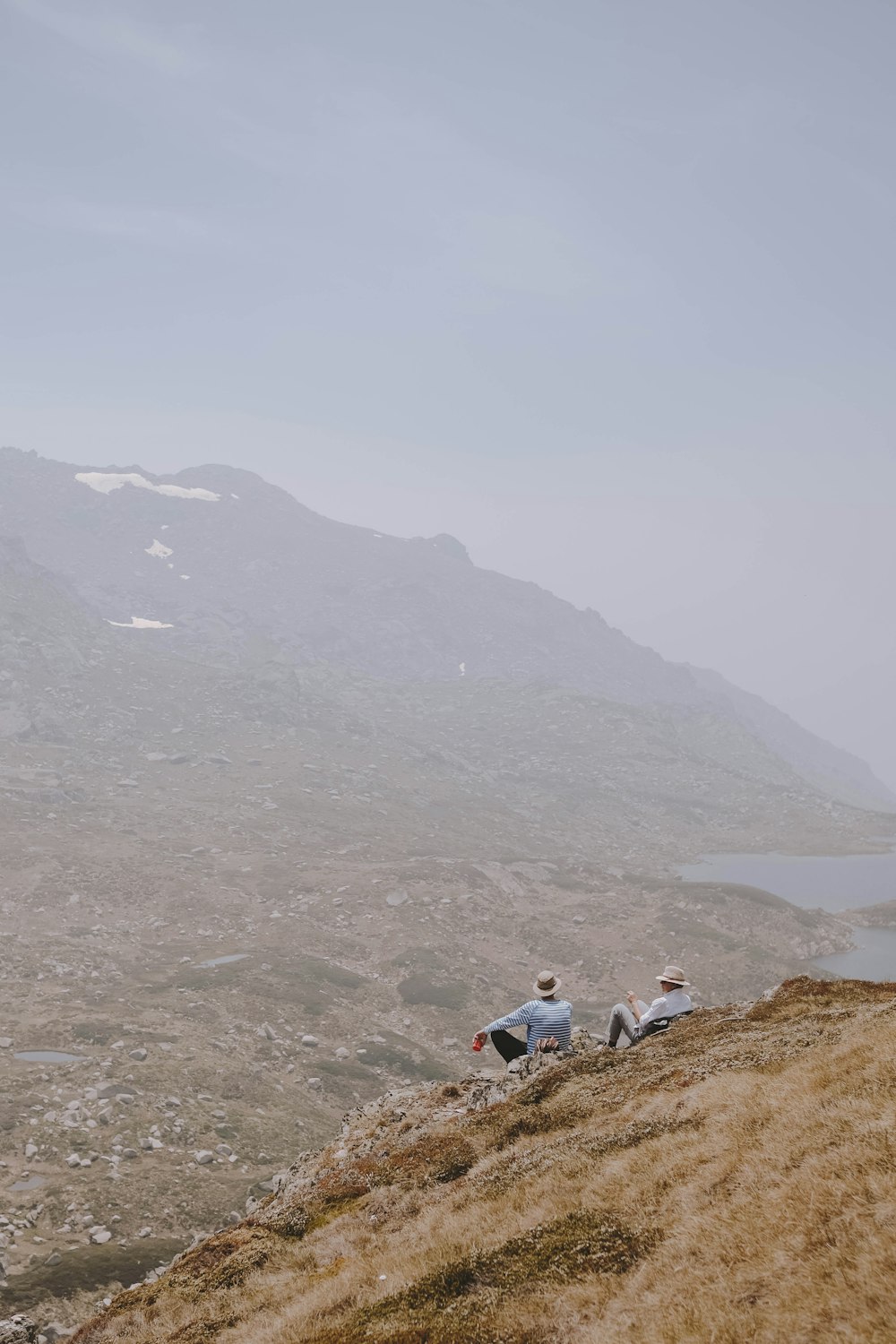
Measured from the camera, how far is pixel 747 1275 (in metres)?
6.75

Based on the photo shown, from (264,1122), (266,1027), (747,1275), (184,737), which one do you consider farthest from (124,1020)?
(184,737)

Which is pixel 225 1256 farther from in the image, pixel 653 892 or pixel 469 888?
pixel 653 892

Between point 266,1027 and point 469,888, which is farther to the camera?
point 469,888

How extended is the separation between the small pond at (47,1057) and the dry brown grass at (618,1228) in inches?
882

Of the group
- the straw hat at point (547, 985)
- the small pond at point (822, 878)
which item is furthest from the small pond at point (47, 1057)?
the small pond at point (822, 878)

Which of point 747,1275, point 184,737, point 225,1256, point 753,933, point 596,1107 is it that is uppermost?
point 747,1275

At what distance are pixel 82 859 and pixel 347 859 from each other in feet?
87.6

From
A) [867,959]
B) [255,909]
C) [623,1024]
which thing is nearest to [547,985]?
[623,1024]

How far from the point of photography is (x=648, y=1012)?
1802 cm

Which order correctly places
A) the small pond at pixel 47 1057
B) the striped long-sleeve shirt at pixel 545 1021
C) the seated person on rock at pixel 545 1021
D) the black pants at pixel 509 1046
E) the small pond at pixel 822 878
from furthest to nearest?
the small pond at pixel 822 878 → the small pond at pixel 47 1057 → the black pants at pixel 509 1046 → the striped long-sleeve shirt at pixel 545 1021 → the seated person on rock at pixel 545 1021

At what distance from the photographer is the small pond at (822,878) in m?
101

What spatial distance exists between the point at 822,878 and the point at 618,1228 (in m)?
132

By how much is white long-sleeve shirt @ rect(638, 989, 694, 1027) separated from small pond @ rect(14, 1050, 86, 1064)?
80.7 feet

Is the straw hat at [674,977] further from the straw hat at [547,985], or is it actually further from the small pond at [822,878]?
the small pond at [822,878]
